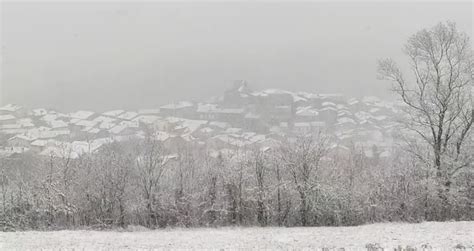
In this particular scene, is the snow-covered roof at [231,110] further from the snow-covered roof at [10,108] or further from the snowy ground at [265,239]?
the snowy ground at [265,239]

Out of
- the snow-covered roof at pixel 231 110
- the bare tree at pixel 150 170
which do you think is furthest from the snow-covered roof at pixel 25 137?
the snow-covered roof at pixel 231 110

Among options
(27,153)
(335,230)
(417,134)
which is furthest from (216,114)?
(335,230)

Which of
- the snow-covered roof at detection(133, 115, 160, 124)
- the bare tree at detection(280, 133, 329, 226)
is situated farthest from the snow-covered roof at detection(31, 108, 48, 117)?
the bare tree at detection(280, 133, 329, 226)

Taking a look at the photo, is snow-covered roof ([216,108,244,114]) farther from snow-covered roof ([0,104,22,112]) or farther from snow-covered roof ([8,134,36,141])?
snow-covered roof ([8,134,36,141])

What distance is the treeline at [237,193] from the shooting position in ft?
109

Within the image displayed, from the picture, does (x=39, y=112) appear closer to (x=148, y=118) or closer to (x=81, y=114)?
(x=81, y=114)

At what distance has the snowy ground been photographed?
67.8ft

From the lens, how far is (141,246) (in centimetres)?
2125

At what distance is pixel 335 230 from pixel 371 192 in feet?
29.5

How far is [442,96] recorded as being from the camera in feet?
119

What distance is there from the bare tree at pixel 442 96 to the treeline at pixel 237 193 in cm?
220

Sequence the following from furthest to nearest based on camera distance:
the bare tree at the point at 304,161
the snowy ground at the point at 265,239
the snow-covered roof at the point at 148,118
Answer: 1. the snow-covered roof at the point at 148,118
2. the bare tree at the point at 304,161
3. the snowy ground at the point at 265,239

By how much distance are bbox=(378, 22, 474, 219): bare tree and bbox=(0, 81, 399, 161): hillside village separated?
32.3 m

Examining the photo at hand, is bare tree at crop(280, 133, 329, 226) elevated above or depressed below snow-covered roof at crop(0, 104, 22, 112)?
below
